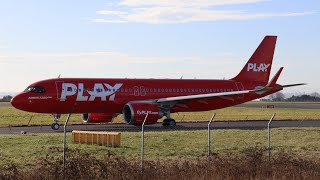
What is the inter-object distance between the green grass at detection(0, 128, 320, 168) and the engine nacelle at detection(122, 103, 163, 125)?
7640 millimetres

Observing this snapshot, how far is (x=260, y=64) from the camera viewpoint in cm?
4997

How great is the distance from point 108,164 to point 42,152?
24.9 feet

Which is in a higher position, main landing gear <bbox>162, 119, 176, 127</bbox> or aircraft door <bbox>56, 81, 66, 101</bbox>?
aircraft door <bbox>56, 81, 66, 101</bbox>

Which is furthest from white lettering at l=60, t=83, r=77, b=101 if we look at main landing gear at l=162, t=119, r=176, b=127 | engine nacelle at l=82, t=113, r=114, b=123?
main landing gear at l=162, t=119, r=176, b=127

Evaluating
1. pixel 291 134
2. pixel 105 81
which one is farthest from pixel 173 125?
pixel 291 134

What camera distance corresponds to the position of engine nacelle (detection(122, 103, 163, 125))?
3947 cm

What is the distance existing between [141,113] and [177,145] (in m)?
13.0

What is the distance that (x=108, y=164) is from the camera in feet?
55.2

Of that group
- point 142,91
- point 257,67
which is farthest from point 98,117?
point 257,67

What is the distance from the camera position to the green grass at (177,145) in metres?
23.0

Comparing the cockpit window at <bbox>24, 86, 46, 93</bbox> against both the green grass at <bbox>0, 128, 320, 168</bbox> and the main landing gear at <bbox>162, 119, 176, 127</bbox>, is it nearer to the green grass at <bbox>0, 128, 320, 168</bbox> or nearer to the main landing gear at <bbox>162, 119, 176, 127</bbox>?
the green grass at <bbox>0, 128, 320, 168</bbox>

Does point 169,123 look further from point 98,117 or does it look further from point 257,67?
point 257,67

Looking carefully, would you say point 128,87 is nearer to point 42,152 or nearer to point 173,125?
point 173,125

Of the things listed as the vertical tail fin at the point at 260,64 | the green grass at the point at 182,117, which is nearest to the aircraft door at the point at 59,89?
the green grass at the point at 182,117
